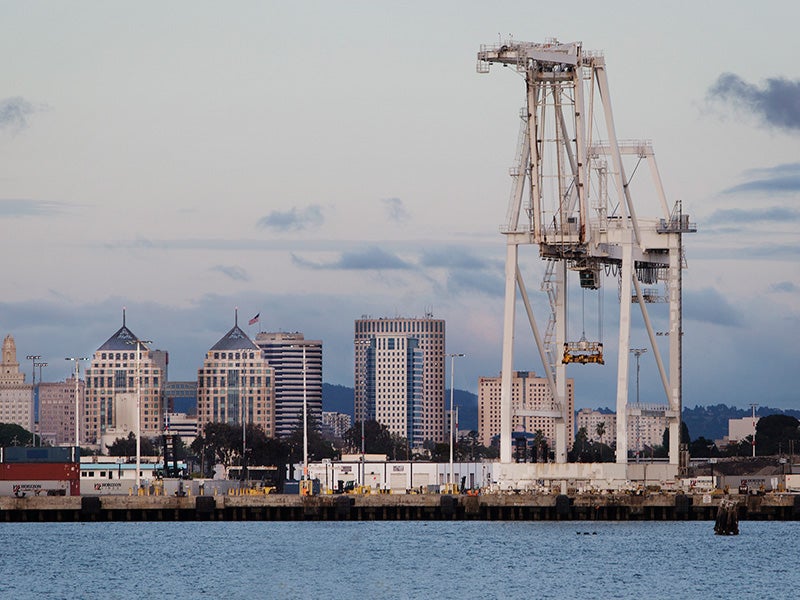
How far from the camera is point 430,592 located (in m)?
66.2

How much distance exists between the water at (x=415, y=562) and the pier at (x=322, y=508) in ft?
3.26

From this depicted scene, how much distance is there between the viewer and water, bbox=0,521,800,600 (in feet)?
222

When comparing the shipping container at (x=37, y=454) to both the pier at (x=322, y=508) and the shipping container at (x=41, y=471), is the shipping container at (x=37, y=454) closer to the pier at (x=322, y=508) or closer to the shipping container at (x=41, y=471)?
the shipping container at (x=41, y=471)

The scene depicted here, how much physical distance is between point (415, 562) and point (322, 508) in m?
29.9

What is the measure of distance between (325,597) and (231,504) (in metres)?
43.9

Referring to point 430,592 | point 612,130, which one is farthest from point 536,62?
point 430,592

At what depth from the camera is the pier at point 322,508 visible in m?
101

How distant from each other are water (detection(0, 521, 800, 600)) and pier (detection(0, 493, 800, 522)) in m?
0.99

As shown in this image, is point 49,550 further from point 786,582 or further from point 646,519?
point 786,582

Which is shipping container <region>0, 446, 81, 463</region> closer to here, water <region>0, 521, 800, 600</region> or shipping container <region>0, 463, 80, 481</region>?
shipping container <region>0, 463, 80, 481</region>

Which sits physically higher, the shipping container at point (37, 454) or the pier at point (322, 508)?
the shipping container at point (37, 454)

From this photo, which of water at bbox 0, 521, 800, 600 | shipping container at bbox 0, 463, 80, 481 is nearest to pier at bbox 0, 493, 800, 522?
water at bbox 0, 521, 800, 600

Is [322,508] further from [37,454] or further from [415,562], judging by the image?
[37,454]

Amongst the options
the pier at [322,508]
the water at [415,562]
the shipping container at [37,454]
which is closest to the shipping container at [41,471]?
the shipping container at [37,454]
